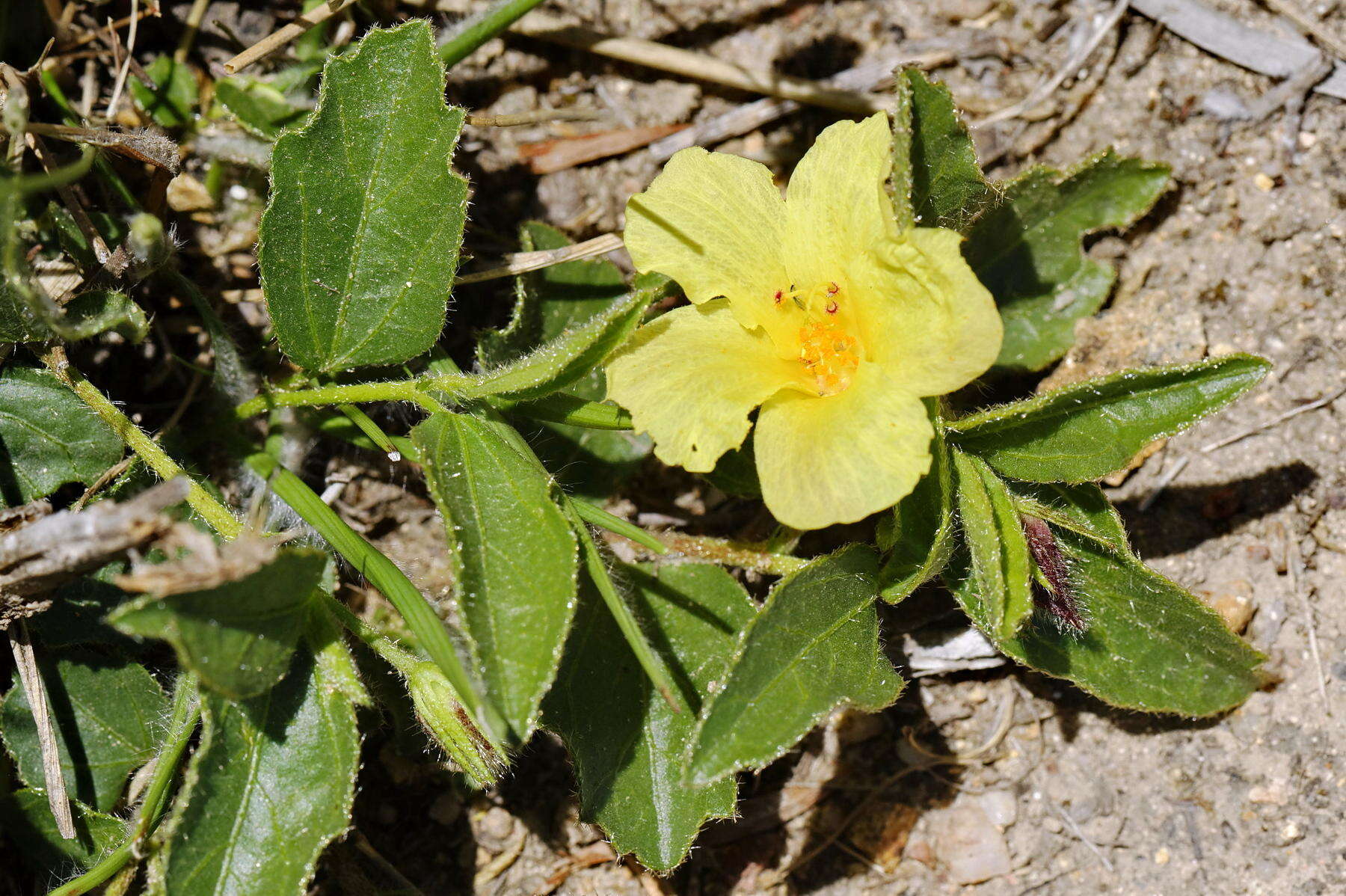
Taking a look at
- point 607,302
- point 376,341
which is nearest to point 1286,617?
point 607,302

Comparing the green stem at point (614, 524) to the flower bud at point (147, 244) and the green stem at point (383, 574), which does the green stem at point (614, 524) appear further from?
the flower bud at point (147, 244)

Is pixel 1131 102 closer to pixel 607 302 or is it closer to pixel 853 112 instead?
pixel 853 112

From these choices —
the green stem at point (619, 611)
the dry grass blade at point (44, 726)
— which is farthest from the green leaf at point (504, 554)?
the dry grass blade at point (44, 726)

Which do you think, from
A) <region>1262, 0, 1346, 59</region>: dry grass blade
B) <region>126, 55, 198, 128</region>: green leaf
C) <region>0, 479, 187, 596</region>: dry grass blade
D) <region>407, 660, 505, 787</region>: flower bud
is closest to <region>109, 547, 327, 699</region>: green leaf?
<region>0, 479, 187, 596</region>: dry grass blade

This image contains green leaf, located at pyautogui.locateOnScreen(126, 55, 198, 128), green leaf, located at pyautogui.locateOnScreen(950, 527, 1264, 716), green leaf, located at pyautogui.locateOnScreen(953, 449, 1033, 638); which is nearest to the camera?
green leaf, located at pyautogui.locateOnScreen(953, 449, 1033, 638)

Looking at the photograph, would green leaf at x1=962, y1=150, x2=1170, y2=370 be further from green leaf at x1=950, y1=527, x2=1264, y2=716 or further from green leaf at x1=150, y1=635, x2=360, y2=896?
green leaf at x1=150, y1=635, x2=360, y2=896

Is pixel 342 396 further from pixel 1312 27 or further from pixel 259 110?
pixel 1312 27
